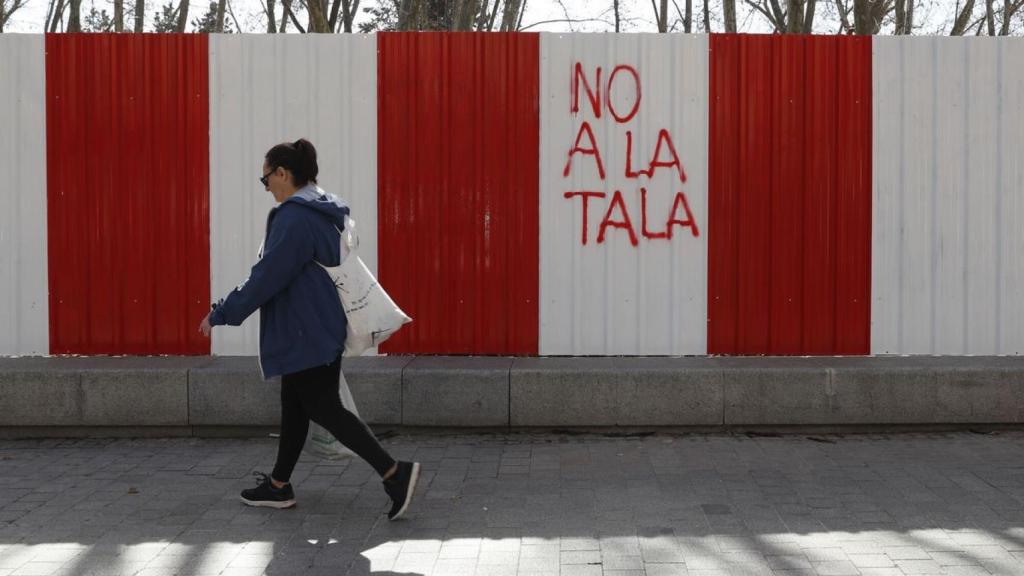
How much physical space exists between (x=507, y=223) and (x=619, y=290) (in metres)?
0.86

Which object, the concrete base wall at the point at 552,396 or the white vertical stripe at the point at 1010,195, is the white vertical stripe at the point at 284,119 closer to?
the concrete base wall at the point at 552,396

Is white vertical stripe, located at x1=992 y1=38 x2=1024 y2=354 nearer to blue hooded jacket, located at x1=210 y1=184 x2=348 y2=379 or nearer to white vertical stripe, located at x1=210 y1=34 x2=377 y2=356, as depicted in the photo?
white vertical stripe, located at x1=210 y1=34 x2=377 y2=356

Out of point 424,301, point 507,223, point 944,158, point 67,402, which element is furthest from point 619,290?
point 67,402

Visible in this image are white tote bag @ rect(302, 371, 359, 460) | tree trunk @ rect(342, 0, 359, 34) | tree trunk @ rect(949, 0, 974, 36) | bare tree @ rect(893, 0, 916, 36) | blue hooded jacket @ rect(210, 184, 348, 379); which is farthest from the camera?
tree trunk @ rect(342, 0, 359, 34)

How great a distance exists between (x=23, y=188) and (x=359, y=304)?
10.9 feet

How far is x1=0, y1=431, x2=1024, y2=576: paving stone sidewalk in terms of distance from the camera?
4.18 m

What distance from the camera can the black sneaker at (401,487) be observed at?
187 inches

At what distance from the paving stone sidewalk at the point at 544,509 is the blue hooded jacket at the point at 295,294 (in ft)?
2.57

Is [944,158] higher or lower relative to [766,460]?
higher

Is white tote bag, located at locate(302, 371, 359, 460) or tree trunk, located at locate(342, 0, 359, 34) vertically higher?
tree trunk, located at locate(342, 0, 359, 34)

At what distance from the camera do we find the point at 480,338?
6.97 metres

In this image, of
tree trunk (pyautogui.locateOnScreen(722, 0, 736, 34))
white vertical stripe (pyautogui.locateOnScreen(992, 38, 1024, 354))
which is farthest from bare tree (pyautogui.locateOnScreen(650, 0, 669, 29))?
white vertical stripe (pyautogui.locateOnScreen(992, 38, 1024, 354))

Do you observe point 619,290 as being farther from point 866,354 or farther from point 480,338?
point 866,354

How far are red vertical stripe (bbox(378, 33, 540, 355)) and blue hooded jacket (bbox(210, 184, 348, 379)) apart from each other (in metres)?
2.10
